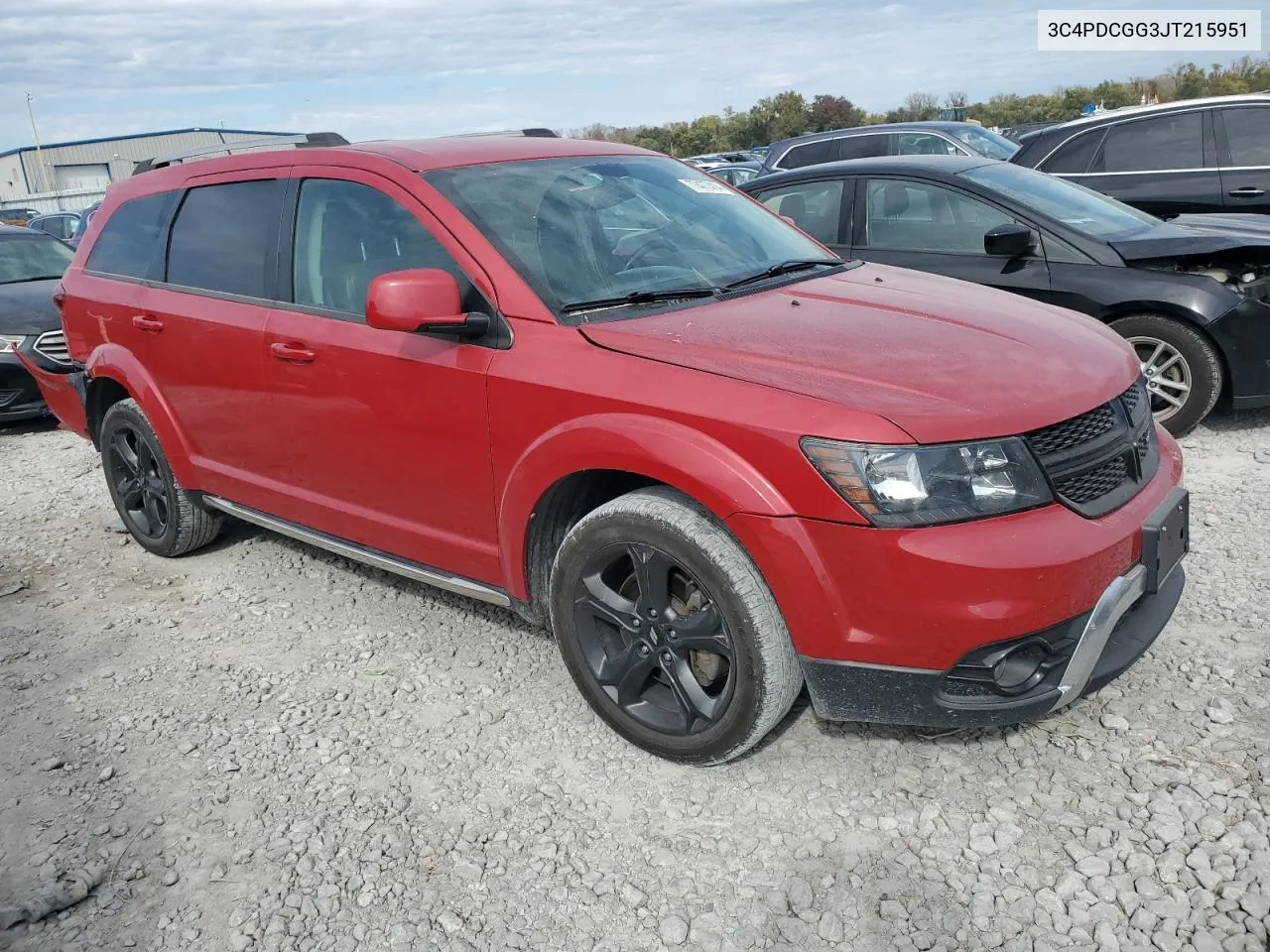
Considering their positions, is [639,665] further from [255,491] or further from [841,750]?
[255,491]

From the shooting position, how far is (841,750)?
3.06m

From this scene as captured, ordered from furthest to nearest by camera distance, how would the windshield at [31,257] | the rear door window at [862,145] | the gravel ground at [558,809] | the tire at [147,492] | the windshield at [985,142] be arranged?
the windshield at [985,142] < the rear door window at [862,145] < the windshield at [31,257] < the tire at [147,492] < the gravel ground at [558,809]

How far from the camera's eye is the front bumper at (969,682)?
2553mm

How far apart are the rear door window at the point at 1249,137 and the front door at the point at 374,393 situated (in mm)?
6783

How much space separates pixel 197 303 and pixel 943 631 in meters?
3.23

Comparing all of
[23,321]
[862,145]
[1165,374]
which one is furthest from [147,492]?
[862,145]

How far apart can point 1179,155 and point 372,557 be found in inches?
273

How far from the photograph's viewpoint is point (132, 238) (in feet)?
15.5

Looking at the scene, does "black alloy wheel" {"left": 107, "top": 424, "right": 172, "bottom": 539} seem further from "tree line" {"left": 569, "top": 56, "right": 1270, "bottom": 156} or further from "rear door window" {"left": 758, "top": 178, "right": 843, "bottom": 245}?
"tree line" {"left": 569, "top": 56, "right": 1270, "bottom": 156}

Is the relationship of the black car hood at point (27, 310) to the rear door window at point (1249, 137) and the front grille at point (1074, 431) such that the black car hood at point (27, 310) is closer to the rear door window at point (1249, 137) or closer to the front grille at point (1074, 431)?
the front grille at point (1074, 431)

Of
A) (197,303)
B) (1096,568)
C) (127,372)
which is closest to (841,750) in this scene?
(1096,568)

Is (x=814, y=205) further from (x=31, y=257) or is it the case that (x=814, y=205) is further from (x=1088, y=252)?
(x=31, y=257)

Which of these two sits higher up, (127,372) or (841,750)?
(127,372)

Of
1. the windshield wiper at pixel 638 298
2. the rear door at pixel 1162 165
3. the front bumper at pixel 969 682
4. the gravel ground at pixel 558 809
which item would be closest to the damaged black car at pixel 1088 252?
the rear door at pixel 1162 165
